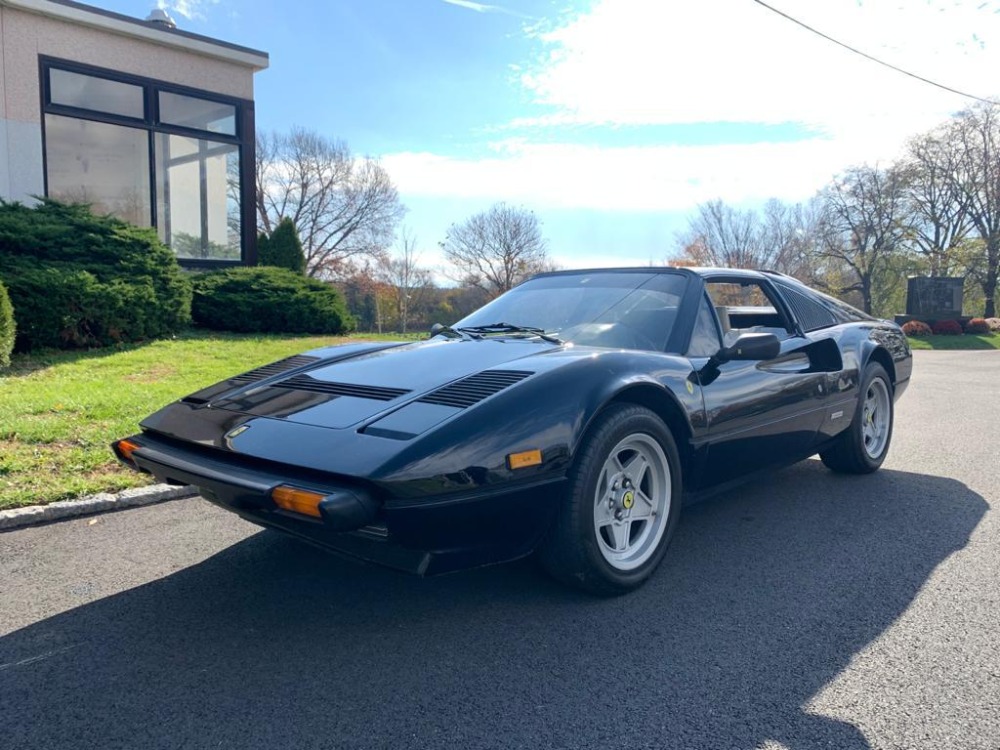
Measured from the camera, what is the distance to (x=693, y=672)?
7.22 feet

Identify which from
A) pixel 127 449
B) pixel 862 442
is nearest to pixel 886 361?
pixel 862 442

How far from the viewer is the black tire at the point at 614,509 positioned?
2.50 metres

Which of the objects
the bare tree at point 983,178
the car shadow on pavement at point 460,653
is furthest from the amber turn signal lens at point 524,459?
the bare tree at point 983,178

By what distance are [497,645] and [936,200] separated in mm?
48926

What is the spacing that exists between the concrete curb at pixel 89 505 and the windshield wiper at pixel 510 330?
2003 millimetres

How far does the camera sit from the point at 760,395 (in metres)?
3.43

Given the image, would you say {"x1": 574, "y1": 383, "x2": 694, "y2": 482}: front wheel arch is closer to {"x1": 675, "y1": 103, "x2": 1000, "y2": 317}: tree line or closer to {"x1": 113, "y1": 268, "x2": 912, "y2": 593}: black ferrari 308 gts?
{"x1": 113, "y1": 268, "x2": 912, "y2": 593}: black ferrari 308 gts

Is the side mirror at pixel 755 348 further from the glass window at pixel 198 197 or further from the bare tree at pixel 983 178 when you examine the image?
the bare tree at pixel 983 178

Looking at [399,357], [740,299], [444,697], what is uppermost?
[740,299]

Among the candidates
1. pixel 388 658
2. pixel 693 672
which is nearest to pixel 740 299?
pixel 693 672

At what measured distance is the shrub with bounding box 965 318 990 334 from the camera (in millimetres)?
27016

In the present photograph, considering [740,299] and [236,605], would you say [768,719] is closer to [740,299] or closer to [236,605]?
[236,605]

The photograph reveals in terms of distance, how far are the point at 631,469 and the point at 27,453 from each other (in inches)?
152

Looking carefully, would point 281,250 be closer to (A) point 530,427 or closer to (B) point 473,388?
(B) point 473,388
